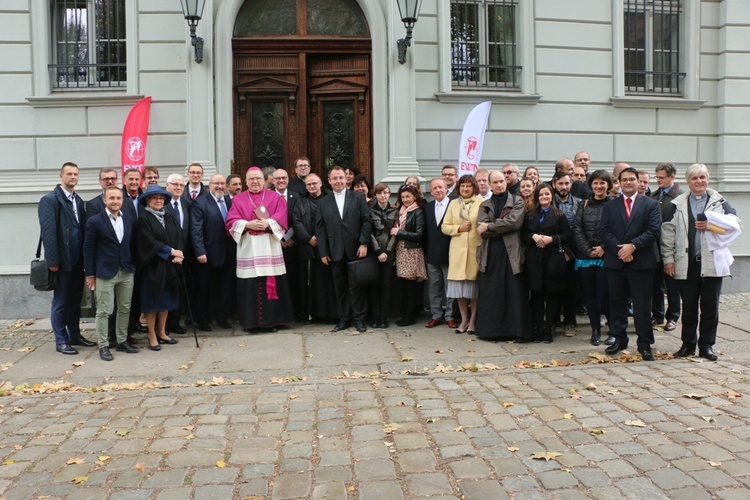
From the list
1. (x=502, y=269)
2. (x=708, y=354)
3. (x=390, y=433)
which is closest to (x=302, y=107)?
(x=502, y=269)

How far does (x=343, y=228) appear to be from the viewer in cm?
890

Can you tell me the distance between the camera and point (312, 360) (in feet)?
24.5

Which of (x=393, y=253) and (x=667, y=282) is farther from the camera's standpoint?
(x=393, y=253)

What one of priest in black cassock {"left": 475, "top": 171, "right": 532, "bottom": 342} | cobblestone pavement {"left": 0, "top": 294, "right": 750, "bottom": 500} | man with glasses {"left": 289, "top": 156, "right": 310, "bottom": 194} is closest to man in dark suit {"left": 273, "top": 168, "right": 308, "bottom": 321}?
man with glasses {"left": 289, "top": 156, "right": 310, "bottom": 194}

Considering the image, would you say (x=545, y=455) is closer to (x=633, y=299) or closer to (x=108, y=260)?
(x=633, y=299)

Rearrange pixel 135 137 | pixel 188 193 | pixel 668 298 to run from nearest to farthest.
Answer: pixel 668 298 < pixel 188 193 < pixel 135 137

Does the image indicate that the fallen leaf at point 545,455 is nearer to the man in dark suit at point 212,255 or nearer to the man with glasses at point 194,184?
the man in dark suit at point 212,255

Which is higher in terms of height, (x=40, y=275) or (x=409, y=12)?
(x=409, y=12)

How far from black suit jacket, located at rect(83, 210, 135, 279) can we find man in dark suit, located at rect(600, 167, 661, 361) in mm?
5264

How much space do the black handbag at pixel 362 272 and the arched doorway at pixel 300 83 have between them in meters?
2.81

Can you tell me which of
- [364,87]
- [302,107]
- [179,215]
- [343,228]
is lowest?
[343,228]

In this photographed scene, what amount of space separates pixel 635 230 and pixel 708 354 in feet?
4.96

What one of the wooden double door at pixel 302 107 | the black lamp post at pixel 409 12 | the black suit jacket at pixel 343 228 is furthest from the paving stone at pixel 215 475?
the black lamp post at pixel 409 12

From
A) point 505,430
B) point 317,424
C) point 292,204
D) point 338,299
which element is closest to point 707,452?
point 505,430
